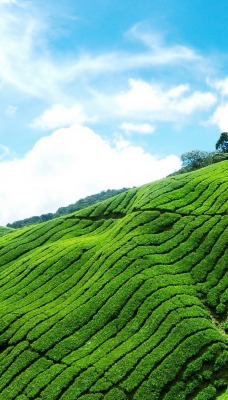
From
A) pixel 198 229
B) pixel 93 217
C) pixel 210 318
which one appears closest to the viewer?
pixel 210 318

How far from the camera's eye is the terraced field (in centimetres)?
2738

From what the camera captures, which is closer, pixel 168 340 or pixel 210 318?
pixel 168 340

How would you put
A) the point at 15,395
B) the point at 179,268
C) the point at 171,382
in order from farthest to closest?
the point at 179,268, the point at 15,395, the point at 171,382

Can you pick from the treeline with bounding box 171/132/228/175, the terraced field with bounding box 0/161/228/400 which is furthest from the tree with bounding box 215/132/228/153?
the terraced field with bounding box 0/161/228/400

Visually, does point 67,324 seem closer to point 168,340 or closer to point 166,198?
point 168,340

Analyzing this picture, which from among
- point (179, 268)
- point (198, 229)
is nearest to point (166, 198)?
point (198, 229)

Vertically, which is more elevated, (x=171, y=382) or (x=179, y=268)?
(x=179, y=268)

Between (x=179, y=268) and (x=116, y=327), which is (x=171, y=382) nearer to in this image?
(x=116, y=327)

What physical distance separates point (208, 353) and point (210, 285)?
769 centimetres

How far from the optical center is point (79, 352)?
30500 millimetres

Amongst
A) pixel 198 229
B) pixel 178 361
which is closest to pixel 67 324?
pixel 178 361

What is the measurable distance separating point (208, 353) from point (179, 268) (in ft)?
32.5

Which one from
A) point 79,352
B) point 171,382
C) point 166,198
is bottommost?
point 171,382

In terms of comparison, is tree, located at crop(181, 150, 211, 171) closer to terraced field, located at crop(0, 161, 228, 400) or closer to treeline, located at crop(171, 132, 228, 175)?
treeline, located at crop(171, 132, 228, 175)
